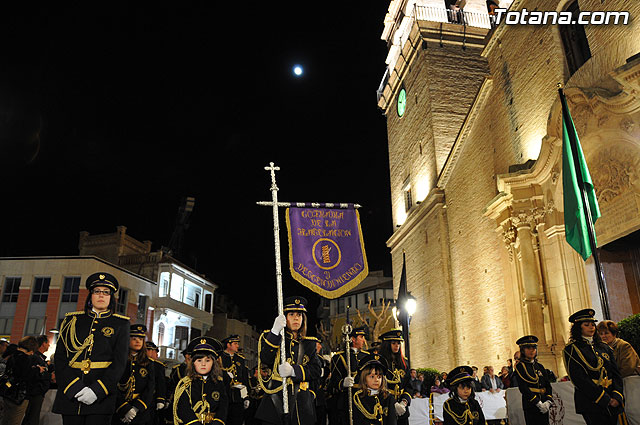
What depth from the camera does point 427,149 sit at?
2664 centimetres

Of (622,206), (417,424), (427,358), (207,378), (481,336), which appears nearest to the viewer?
(207,378)

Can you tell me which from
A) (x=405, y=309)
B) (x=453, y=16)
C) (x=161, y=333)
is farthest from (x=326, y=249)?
(x=161, y=333)

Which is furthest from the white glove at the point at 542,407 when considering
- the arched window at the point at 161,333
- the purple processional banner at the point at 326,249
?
the arched window at the point at 161,333

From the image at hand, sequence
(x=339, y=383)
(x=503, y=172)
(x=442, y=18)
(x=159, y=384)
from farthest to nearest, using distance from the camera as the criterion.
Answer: (x=442, y=18) < (x=503, y=172) < (x=339, y=383) < (x=159, y=384)

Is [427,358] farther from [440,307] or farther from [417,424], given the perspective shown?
[417,424]

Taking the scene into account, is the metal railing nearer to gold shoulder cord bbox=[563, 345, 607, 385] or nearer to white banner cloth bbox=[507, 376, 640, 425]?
white banner cloth bbox=[507, 376, 640, 425]

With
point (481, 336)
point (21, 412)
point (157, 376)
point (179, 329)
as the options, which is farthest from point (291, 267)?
point (179, 329)

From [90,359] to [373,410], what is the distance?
11.3 ft

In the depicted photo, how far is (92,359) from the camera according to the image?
553cm

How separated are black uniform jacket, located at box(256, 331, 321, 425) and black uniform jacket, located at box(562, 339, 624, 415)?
3.86 meters

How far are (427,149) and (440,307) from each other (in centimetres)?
815

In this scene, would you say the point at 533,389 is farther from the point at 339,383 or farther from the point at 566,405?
the point at 339,383

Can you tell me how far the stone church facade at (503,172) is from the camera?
12.8m

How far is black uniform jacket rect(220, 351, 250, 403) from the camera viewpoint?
9.77 meters
